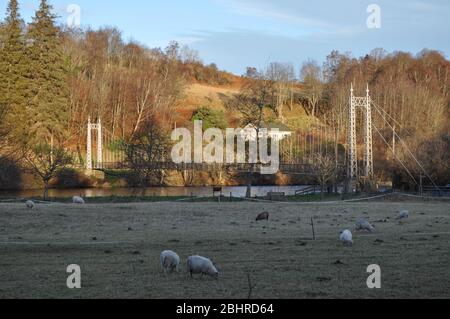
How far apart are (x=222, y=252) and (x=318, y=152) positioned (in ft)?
181

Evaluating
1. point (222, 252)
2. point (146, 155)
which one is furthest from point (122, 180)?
point (222, 252)

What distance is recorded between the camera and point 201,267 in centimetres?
1314

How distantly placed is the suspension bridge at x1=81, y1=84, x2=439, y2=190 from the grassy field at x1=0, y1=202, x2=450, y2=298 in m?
20.2

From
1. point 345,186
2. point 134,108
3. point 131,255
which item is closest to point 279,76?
point 134,108

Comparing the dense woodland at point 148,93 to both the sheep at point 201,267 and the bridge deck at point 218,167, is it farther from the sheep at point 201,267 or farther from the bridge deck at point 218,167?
the sheep at point 201,267

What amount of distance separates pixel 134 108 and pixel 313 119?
31.2 meters


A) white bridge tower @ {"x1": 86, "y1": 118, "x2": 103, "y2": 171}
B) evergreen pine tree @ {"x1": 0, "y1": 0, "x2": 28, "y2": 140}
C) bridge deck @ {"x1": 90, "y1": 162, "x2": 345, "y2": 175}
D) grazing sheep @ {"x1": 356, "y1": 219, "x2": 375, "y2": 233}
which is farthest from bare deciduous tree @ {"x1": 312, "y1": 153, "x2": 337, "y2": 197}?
evergreen pine tree @ {"x1": 0, "y1": 0, "x2": 28, "y2": 140}

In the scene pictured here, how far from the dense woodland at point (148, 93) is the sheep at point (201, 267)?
110 ft

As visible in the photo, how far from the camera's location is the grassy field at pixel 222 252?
39.2 feet

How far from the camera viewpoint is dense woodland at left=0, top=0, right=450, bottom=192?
55.2 meters

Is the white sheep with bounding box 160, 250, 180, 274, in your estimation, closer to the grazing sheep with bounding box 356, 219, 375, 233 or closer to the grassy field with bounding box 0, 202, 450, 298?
the grassy field with bounding box 0, 202, 450, 298

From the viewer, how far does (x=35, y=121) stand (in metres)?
70.9

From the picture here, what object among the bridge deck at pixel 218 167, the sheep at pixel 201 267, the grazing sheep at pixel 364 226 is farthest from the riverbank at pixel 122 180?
the sheep at pixel 201 267

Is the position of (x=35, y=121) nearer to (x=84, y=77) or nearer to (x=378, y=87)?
(x=84, y=77)
